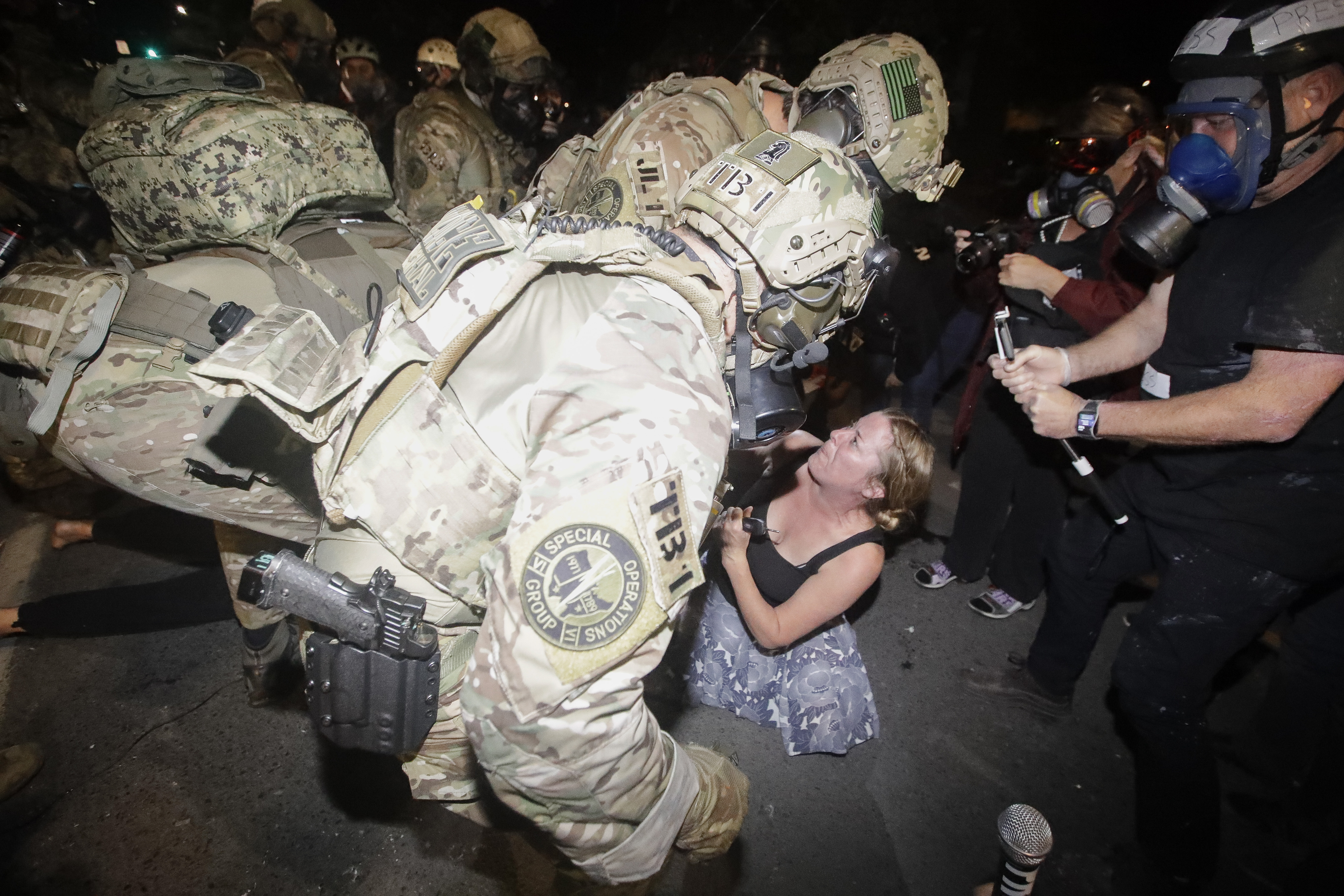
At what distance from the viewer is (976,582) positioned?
12.0 ft

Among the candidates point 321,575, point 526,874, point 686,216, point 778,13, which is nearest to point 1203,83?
point 686,216

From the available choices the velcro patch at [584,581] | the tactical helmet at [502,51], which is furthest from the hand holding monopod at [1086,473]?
the tactical helmet at [502,51]

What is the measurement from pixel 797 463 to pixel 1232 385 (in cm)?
154

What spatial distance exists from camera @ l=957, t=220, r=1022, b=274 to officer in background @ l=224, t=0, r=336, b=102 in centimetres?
502

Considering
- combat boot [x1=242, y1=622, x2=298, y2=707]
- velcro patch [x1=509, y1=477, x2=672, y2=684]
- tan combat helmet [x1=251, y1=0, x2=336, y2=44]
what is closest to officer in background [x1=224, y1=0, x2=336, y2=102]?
tan combat helmet [x1=251, y1=0, x2=336, y2=44]

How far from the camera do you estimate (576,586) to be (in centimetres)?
104

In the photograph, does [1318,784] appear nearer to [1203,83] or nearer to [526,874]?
[1203,83]

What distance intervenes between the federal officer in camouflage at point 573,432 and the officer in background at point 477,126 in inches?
99.8

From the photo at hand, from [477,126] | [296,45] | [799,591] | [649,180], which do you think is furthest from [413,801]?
[296,45]

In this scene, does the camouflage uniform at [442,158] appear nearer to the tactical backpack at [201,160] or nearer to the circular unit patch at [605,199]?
the circular unit patch at [605,199]

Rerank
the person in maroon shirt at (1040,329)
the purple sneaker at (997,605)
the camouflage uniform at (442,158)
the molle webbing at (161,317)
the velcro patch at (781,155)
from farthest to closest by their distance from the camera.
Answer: the camouflage uniform at (442,158), the purple sneaker at (997,605), the person in maroon shirt at (1040,329), the molle webbing at (161,317), the velcro patch at (781,155)

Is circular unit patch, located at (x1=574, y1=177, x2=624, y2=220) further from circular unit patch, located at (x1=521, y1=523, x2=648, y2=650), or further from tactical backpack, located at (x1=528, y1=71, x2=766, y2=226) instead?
circular unit patch, located at (x1=521, y1=523, x2=648, y2=650)

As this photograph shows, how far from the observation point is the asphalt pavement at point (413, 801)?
2.08 m

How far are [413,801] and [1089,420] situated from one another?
292 cm
